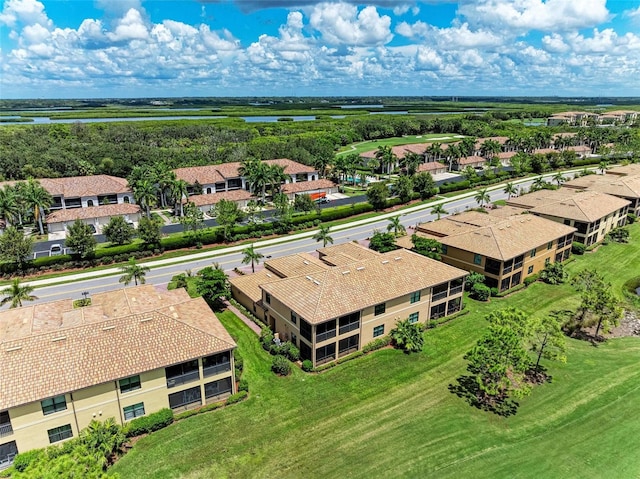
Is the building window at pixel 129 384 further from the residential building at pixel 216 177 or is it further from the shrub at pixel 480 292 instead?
the residential building at pixel 216 177

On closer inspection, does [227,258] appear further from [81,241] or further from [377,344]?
[377,344]

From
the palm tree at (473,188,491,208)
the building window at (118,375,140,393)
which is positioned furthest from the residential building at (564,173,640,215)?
the building window at (118,375,140,393)

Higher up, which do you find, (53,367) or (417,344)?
(53,367)

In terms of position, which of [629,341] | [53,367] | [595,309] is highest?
[53,367]

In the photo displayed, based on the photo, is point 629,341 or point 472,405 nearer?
point 472,405

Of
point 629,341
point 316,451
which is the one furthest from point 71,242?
point 629,341

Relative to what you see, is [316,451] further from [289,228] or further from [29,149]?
[29,149]

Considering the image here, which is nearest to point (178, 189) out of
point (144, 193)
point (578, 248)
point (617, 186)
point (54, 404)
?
point (144, 193)
